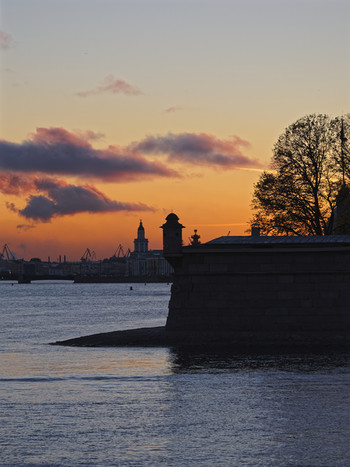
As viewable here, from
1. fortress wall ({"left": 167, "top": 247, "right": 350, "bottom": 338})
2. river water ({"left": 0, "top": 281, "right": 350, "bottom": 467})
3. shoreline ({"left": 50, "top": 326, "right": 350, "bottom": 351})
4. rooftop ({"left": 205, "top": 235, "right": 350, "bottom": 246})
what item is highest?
rooftop ({"left": 205, "top": 235, "right": 350, "bottom": 246})

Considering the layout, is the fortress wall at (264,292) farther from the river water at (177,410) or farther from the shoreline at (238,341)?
the river water at (177,410)

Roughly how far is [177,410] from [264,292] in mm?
17217

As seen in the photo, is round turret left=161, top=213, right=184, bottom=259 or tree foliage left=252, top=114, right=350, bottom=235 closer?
round turret left=161, top=213, right=184, bottom=259

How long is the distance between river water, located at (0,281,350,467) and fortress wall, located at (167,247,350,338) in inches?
151

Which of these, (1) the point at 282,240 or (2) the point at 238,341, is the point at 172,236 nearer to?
(1) the point at 282,240

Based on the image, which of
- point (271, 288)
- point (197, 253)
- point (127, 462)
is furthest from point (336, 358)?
point (127, 462)

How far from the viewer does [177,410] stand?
2009 cm

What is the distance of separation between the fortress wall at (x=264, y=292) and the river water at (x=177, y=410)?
12.6ft

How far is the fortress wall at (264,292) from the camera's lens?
119 feet

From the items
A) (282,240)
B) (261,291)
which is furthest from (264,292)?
(282,240)

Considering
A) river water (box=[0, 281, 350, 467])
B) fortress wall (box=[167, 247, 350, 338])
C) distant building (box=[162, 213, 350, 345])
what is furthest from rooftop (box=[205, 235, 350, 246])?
river water (box=[0, 281, 350, 467])

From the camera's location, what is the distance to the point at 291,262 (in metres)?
36.8

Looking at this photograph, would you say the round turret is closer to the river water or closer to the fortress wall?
the fortress wall

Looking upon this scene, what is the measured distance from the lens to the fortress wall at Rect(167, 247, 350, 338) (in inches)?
1431
